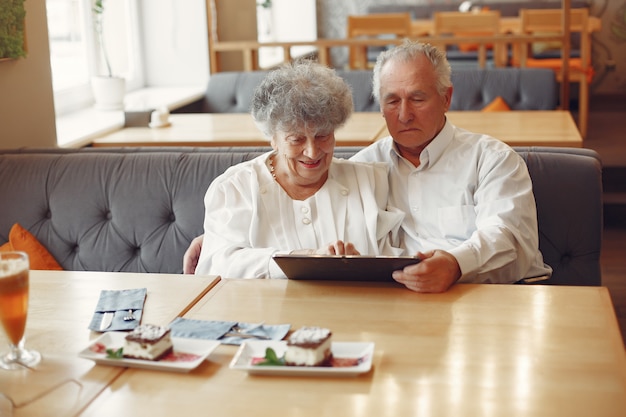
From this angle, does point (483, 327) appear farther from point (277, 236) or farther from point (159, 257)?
point (159, 257)

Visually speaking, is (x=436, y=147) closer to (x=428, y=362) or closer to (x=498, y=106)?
(x=428, y=362)

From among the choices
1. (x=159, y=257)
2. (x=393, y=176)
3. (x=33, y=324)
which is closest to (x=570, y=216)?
(x=393, y=176)

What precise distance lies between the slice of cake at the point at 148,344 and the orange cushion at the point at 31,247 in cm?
129

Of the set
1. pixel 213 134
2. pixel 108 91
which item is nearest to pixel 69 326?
pixel 213 134

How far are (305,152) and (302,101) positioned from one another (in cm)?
13

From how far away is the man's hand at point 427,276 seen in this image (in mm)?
1741

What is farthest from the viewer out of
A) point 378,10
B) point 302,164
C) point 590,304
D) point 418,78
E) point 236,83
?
point 378,10

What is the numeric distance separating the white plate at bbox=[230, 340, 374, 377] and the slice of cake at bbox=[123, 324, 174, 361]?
0.12 m

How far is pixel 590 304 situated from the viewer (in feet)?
5.40

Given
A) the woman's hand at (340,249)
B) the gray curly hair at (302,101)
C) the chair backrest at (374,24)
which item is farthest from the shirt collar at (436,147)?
the chair backrest at (374,24)

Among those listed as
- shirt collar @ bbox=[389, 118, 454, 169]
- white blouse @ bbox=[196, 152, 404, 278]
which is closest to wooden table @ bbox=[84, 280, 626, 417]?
white blouse @ bbox=[196, 152, 404, 278]

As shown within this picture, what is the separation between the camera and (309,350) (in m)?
1.34

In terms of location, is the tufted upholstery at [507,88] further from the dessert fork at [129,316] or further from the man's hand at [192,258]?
Answer: the dessert fork at [129,316]

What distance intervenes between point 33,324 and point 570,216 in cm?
152
